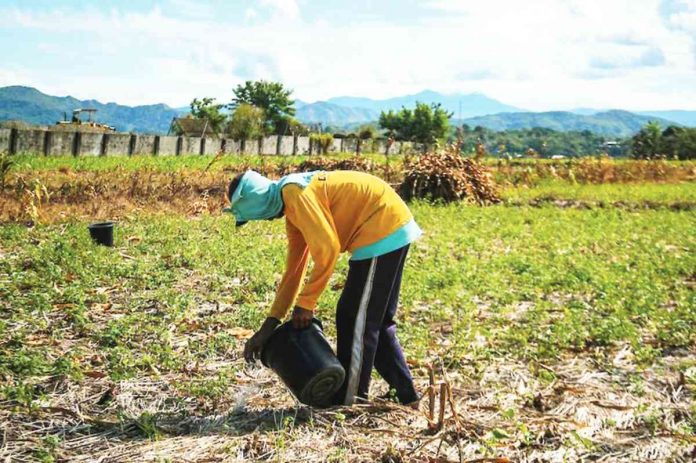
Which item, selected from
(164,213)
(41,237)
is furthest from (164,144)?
(41,237)

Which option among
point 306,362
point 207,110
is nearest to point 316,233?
point 306,362

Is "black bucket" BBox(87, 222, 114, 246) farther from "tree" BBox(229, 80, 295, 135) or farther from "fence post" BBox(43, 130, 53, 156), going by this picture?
"tree" BBox(229, 80, 295, 135)

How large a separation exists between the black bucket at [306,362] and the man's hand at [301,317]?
4 centimetres

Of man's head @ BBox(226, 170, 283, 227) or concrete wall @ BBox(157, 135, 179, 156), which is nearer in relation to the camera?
man's head @ BBox(226, 170, 283, 227)

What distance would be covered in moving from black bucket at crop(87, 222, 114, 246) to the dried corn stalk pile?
7.55 m

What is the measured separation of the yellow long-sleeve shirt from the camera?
3.30m

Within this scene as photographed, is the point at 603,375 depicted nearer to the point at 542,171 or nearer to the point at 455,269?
the point at 455,269

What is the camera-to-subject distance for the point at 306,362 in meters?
3.48

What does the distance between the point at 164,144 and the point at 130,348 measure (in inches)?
957

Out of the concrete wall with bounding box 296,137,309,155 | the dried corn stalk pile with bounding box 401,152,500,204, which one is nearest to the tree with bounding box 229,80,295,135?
the concrete wall with bounding box 296,137,309,155


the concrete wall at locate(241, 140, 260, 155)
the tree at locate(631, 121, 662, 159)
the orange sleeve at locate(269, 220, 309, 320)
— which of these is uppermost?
the tree at locate(631, 121, 662, 159)

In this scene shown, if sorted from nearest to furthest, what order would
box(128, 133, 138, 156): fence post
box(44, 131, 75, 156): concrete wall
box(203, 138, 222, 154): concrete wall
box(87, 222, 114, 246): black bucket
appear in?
box(87, 222, 114, 246): black bucket, box(44, 131, 75, 156): concrete wall, box(128, 133, 138, 156): fence post, box(203, 138, 222, 154): concrete wall

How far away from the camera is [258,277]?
21.2ft

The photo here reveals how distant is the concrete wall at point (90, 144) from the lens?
2503cm
